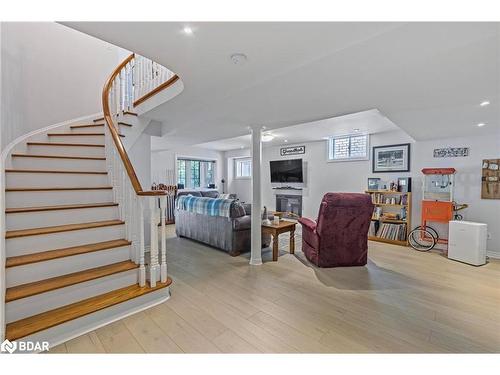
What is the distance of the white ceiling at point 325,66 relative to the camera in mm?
1321

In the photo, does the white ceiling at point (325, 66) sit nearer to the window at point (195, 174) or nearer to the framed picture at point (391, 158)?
the framed picture at point (391, 158)

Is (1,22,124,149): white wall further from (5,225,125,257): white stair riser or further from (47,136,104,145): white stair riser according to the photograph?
(5,225,125,257): white stair riser

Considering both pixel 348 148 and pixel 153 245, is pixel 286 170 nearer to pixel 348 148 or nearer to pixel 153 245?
pixel 348 148

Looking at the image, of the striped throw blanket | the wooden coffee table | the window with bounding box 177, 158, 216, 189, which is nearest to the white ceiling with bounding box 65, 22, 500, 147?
the striped throw blanket

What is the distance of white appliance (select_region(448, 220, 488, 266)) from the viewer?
3.48 m

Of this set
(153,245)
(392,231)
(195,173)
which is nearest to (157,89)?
(153,245)

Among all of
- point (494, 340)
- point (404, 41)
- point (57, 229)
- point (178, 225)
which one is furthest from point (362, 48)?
point (178, 225)

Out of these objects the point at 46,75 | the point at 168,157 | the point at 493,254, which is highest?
the point at 46,75

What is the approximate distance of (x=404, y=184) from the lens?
4.73m

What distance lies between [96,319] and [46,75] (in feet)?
12.8

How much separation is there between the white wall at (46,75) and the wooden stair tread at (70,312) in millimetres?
2294

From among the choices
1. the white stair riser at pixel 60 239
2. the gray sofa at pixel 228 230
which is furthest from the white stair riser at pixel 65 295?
the gray sofa at pixel 228 230

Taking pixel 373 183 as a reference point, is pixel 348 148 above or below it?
above
